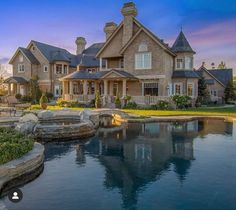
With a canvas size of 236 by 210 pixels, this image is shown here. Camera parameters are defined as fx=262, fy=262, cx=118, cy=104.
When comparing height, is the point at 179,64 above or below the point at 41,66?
below

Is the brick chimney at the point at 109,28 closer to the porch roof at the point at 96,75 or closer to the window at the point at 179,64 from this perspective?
the porch roof at the point at 96,75

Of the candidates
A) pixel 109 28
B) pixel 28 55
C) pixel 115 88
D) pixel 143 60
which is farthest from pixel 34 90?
pixel 143 60

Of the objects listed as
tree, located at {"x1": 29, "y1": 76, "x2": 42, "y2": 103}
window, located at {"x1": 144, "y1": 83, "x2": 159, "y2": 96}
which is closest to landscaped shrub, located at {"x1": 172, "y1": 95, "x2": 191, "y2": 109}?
window, located at {"x1": 144, "y1": 83, "x2": 159, "y2": 96}

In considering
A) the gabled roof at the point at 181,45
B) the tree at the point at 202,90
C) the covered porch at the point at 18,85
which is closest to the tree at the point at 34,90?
the covered porch at the point at 18,85

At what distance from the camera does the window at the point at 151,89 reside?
3247 cm

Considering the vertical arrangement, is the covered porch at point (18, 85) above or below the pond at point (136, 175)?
above

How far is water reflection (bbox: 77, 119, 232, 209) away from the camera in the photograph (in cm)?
822

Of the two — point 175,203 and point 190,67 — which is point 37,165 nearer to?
point 175,203

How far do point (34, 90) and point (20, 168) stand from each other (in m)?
35.2

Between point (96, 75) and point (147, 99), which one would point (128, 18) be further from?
point (147, 99)

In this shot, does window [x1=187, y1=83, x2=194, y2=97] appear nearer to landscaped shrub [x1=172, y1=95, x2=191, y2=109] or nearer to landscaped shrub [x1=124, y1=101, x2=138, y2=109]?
landscaped shrub [x1=172, y1=95, x2=191, y2=109]

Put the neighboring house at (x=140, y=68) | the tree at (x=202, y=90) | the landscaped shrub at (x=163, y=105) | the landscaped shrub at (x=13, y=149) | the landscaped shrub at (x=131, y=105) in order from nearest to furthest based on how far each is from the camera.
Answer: the landscaped shrub at (x=13, y=149) → the landscaped shrub at (x=163, y=105) → the landscaped shrub at (x=131, y=105) → the neighboring house at (x=140, y=68) → the tree at (x=202, y=90)

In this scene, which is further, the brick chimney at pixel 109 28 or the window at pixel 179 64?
the brick chimney at pixel 109 28

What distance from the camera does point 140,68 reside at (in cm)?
3284
